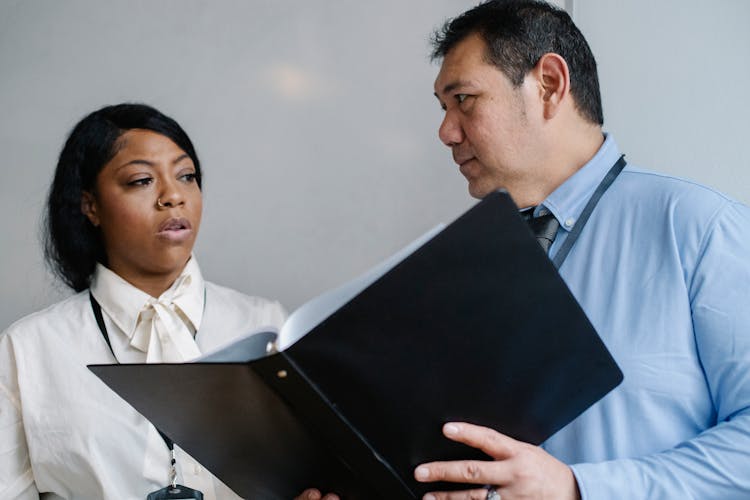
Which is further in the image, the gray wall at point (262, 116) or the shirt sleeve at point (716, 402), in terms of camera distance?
the gray wall at point (262, 116)

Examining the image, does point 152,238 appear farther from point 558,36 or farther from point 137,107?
point 558,36

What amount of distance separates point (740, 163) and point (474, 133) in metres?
Result: 0.67

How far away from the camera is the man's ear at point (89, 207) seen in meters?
1.98

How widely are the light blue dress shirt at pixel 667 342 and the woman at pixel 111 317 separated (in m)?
0.89

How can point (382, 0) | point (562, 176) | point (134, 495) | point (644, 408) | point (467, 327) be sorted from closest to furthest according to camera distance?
point (467, 327)
point (644, 408)
point (562, 176)
point (134, 495)
point (382, 0)

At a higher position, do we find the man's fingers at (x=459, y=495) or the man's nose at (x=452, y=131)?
the man's nose at (x=452, y=131)

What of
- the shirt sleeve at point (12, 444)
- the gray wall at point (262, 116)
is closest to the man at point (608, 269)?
the gray wall at point (262, 116)

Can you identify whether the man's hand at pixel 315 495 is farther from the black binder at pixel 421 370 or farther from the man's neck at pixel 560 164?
the man's neck at pixel 560 164

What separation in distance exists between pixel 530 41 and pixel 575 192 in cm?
28

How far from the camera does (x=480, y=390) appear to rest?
1013 millimetres

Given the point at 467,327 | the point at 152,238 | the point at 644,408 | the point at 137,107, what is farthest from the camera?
the point at 137,107

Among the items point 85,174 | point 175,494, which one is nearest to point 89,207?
point 85,174

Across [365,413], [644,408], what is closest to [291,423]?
[365,413]

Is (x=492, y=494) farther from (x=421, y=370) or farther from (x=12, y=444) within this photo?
(x=12, y=444)
